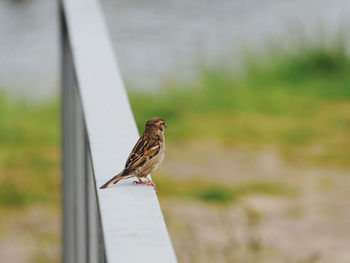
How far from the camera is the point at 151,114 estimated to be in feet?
26.7

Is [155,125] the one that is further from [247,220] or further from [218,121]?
[218,121]

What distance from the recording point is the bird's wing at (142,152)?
67.7 inches

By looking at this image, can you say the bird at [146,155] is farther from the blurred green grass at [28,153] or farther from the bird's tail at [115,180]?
the blurred green grass at [28,153]

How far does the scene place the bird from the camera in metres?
1.63

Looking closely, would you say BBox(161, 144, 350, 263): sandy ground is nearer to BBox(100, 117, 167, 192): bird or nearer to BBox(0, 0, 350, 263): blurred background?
BBox(0, 0, 350, 263): blurred background

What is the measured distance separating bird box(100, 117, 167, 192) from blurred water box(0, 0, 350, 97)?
7075 millimetres

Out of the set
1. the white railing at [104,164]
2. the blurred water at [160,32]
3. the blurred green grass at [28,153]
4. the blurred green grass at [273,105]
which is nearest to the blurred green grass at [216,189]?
the blurred green grass at [273,105]

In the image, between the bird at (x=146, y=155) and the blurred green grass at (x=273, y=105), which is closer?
the bird at (x=146, y=155)

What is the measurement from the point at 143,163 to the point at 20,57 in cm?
884

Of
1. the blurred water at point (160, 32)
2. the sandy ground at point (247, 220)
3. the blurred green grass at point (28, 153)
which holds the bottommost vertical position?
the sandy ground at point (247, 220)

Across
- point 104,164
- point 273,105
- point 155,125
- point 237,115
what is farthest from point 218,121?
point 104,164

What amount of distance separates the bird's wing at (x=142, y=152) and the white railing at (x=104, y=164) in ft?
0.04

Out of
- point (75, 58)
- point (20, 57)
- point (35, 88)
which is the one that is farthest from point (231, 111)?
point (75, 58)

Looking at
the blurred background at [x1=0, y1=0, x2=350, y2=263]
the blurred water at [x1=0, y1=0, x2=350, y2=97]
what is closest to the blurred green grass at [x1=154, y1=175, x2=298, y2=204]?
the blurred background at [x1=0, y1=0, x2=350, y2=263]
